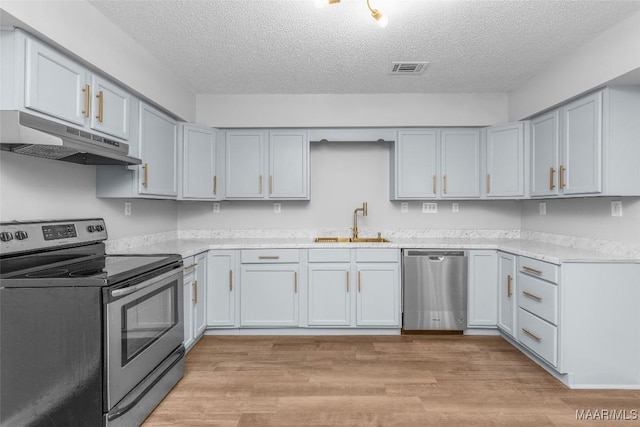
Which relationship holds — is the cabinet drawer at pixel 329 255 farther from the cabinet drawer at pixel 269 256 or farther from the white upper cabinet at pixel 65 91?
the white upper cabinet at pixel 65 91

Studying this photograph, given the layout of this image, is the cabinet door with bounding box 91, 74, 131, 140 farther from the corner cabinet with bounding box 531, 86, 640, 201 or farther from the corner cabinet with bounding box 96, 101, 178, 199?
the corner cabinet with bounding box 531, 86, 640, 201

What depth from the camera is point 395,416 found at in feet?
7.10

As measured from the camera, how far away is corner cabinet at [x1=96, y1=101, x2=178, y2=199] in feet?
9.06

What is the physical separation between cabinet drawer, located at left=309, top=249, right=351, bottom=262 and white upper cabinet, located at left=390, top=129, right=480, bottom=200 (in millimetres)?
896

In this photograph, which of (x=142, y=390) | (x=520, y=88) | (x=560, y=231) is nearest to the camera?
(x=142, y=390)

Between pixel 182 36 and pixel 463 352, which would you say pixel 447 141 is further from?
pixel 182 36

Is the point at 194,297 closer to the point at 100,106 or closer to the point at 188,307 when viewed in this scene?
the point at 188,307

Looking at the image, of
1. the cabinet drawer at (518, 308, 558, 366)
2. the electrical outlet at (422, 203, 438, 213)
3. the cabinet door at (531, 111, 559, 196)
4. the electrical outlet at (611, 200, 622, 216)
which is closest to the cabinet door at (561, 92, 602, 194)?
the cabinet door at (531, 111, 559, 196)

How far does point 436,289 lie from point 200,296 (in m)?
2.26

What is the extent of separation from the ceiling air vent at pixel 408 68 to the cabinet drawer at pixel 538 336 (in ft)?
7.43

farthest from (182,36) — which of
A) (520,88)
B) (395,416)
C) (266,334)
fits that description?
(520,88)

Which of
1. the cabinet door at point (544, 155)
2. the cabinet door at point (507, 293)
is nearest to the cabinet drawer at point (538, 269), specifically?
the cabinet door at point (507, 293)

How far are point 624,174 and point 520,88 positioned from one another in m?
1.47

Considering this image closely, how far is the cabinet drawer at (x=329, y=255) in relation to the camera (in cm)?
355
